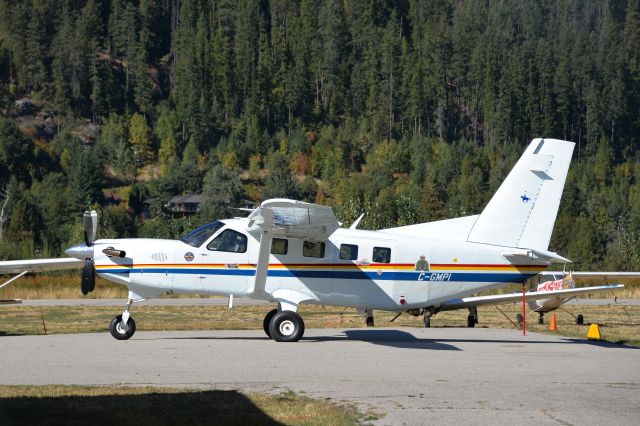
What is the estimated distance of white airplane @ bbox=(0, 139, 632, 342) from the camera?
65.5 ft

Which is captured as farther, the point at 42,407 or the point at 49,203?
the point at 49,203

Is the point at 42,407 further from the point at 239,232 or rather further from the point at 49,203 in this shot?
the point at 49,203

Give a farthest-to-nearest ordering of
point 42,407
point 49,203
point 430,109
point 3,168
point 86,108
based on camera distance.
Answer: point 430,109, point 86,108, point 3,168, point 49,203, point 42,407

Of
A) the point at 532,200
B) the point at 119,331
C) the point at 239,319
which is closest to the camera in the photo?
the point at 119,331

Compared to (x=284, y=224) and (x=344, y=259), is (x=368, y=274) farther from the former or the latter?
(x=284, y=224)

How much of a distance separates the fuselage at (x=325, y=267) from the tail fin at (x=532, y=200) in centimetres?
49

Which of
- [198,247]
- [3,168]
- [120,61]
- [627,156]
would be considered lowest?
[198,247]

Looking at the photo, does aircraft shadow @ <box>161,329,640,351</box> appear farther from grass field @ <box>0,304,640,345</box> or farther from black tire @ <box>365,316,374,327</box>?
black tire @ <box>365,316,374,327</box>

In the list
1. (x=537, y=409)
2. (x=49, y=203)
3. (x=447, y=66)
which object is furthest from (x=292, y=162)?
(x=537, y=409)

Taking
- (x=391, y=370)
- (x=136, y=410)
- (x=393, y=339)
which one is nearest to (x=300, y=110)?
(x=393, y=339)

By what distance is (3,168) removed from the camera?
115188 mm

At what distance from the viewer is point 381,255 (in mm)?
20375

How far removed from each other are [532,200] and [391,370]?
640 cm

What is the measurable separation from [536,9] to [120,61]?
8824 cm
